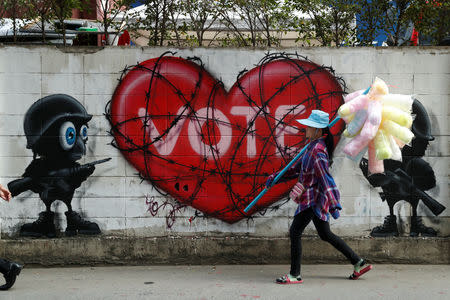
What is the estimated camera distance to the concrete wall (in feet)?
21.4

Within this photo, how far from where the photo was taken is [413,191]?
21.6 feet

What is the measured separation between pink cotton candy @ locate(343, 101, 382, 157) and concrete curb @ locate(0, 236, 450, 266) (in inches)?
60.7

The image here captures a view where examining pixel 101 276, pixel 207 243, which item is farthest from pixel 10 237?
pixel 207 243

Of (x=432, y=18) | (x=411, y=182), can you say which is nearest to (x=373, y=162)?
(x=411, y=182)

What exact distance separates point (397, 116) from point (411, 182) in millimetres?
1539

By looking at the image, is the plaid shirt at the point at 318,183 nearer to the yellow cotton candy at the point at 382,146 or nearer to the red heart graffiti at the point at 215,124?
the yellow cotton candy at the point at 382,146

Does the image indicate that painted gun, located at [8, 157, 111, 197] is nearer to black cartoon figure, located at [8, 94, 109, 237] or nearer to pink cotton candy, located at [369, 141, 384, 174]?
black cartoon figure, located at [8, 94, 109, 237]

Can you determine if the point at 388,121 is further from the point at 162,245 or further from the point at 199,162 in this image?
the point at 162,245

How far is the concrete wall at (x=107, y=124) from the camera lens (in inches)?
256

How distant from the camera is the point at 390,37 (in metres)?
7.90

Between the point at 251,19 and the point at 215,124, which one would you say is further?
the point at 251,19

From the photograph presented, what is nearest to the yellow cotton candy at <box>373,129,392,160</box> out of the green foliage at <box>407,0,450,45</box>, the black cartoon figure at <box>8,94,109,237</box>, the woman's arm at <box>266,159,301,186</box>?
the woman's arm at <box>266,159,301,186</box>

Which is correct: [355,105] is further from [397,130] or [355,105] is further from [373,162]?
[373,162]

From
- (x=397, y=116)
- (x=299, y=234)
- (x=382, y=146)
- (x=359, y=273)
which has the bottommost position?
(x=359, y=273)
